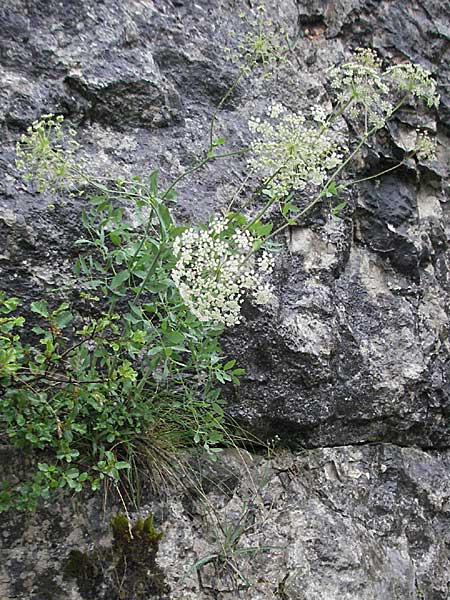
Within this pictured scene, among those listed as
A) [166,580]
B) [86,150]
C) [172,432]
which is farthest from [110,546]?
[86,150]

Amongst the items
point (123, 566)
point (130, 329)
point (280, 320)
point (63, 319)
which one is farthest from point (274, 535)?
point (63, 319)

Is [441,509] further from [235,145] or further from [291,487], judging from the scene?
[235,145]

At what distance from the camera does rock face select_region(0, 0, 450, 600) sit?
66.5 inches

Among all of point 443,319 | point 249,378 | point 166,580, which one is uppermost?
point 443,319

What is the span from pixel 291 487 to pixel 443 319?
894 millimetres

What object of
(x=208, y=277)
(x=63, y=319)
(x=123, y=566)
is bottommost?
(x=123, y=566)

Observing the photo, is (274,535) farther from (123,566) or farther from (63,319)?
(63,319)

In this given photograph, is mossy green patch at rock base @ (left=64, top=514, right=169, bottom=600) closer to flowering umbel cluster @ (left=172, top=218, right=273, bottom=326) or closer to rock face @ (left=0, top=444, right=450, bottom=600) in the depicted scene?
rock face @ (left=0, top=444, right=450, bottom=600)

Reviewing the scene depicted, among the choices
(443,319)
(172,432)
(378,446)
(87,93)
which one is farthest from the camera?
(443,319)

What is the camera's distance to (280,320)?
1.94m

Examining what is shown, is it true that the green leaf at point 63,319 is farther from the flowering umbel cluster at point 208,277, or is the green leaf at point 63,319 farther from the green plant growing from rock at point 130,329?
the flowering umbel cluster at point 208,277

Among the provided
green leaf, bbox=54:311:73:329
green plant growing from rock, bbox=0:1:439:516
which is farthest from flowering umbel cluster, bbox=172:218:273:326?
green leaf, bbox=54:311:73:329

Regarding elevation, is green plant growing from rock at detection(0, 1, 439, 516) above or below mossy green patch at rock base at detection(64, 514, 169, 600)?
above

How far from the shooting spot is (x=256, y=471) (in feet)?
6.26
